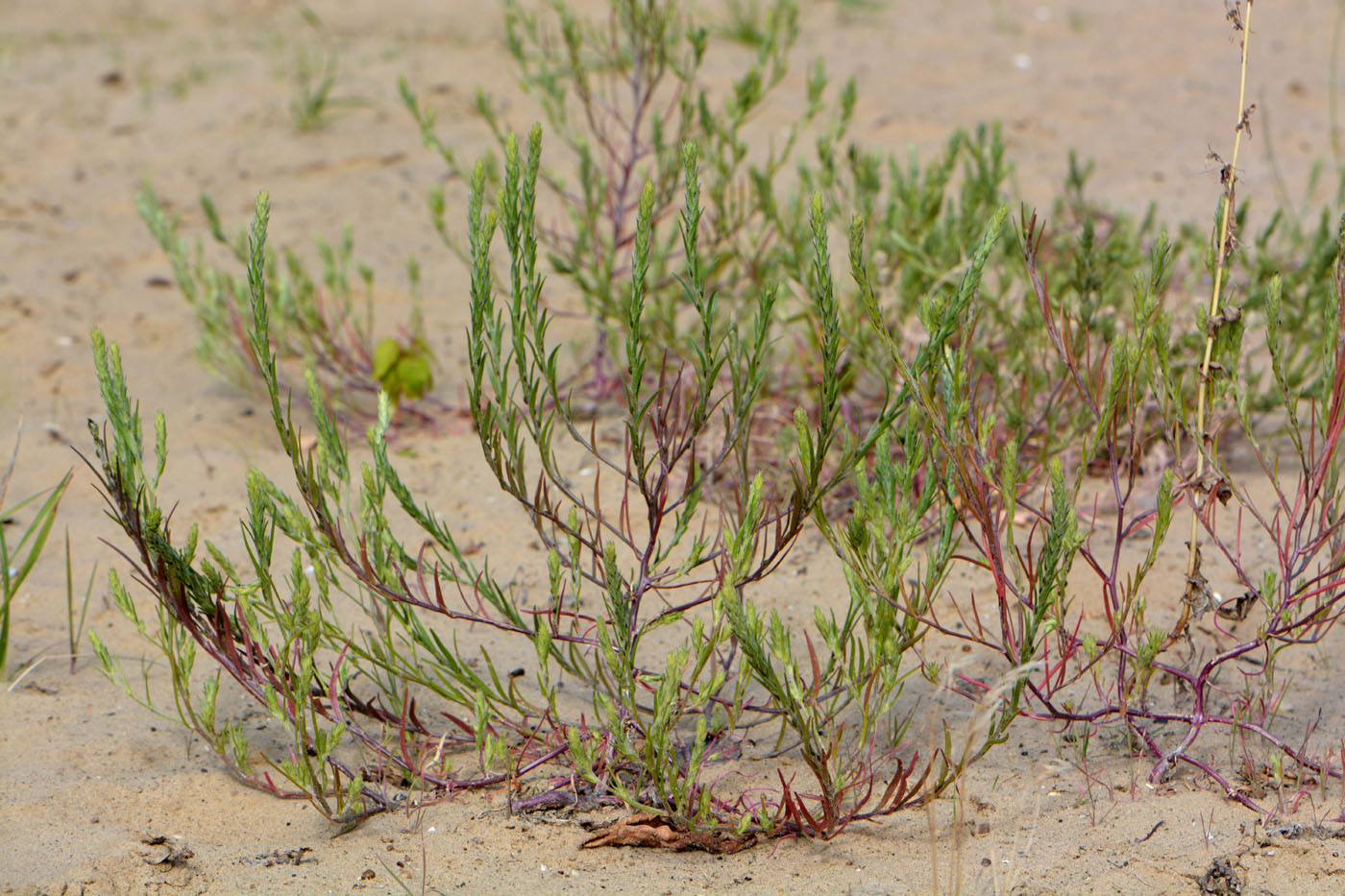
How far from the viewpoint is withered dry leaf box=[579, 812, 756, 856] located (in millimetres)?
2000

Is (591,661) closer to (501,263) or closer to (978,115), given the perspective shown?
(501,263)

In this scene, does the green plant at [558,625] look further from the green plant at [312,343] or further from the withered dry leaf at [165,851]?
the green plant at [312,343]

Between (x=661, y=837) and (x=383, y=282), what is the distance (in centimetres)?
318

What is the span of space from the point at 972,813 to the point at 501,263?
3.25 metres

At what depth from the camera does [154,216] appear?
3.68 meters

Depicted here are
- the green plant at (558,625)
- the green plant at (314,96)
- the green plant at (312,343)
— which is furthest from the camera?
the green plant at (314,96)

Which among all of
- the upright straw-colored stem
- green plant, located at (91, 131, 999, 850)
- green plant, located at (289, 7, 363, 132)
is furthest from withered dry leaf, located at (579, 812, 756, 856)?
green plant, located at (289, 7, 363, 132)

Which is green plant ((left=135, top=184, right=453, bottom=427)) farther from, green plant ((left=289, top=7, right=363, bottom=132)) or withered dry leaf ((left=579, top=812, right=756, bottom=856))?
green plant ((left=289, top=7, right=363, bottom=132))

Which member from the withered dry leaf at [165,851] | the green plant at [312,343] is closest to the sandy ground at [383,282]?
the withered dry leaf at [165,851]

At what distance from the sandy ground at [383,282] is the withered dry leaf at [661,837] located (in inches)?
0.9

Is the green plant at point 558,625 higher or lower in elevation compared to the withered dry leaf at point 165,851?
higher

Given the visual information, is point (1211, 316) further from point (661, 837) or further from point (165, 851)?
point (165, 851)

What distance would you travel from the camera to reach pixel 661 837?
79.6 inches

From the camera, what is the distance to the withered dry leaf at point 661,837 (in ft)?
6.56
